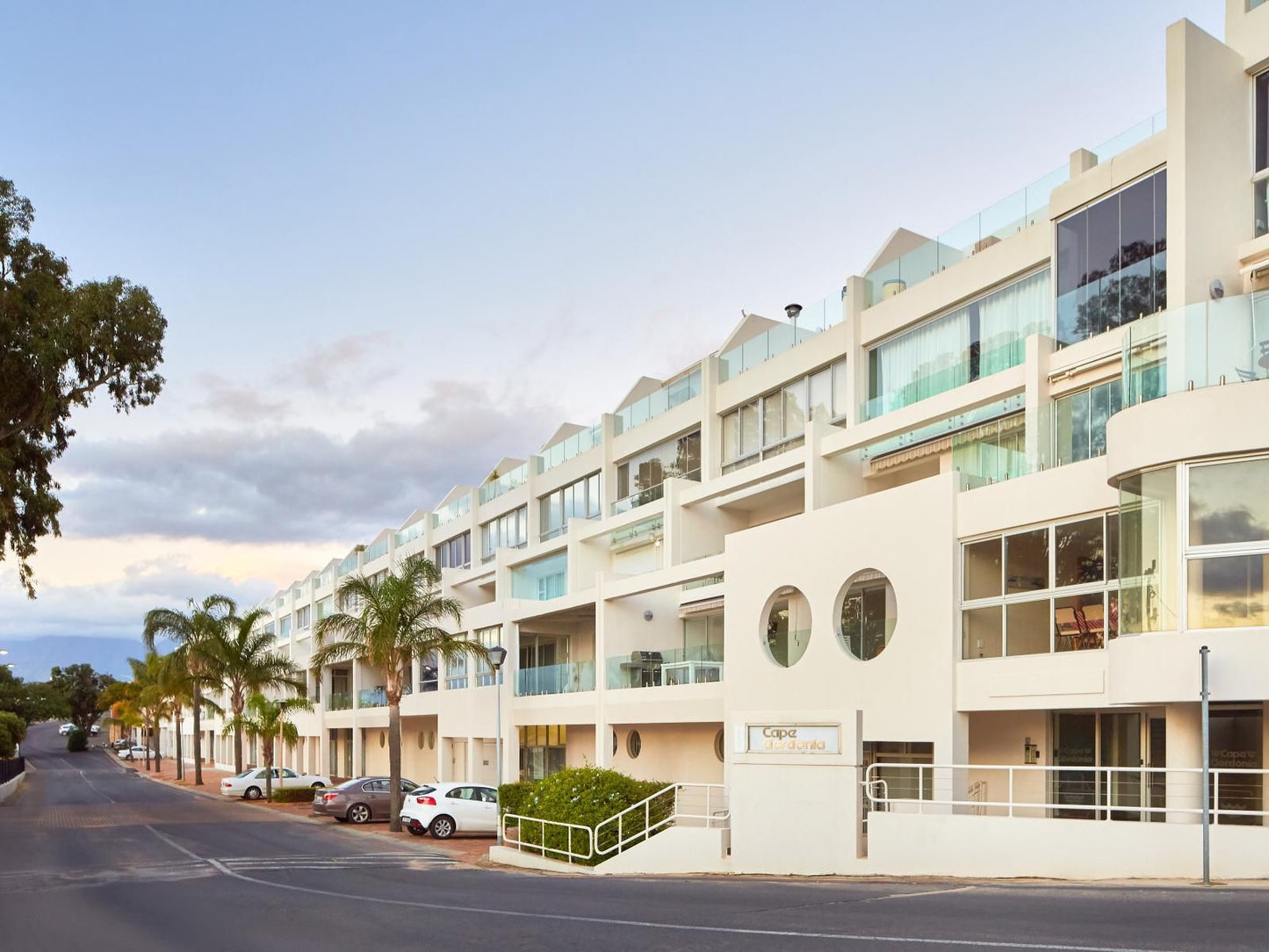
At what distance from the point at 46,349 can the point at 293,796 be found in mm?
24358

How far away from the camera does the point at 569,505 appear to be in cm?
4481

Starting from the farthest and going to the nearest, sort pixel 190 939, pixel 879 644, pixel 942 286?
pixel 942 286
pixel 879 644
pixel 190 939

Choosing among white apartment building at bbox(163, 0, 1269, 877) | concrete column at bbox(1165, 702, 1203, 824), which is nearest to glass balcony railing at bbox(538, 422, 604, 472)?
white apartment building at bbox(163, 0, 1269, 877)

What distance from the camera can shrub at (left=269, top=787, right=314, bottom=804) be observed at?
151ft

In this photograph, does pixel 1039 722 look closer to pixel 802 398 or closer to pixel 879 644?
pixel 879 644

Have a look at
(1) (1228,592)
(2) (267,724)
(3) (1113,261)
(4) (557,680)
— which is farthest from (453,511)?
(1) (1228,592)

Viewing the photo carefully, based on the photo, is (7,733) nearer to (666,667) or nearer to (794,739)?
(666,667)

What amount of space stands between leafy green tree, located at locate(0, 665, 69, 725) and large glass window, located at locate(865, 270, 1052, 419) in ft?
402

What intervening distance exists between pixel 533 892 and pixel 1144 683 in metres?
9.15

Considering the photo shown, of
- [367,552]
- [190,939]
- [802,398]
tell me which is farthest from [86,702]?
[190,939]

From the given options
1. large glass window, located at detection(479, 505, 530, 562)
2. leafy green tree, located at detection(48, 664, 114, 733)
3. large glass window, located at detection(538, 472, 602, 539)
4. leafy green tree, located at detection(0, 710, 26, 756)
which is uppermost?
large glass window, located at detection(538, 472, 602, 539)

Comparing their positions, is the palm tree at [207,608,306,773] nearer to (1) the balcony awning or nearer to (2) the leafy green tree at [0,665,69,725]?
(1) the balcony awning

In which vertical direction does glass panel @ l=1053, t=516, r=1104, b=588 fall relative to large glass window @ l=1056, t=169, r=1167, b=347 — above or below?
below

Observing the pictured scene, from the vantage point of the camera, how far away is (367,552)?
221 feet
